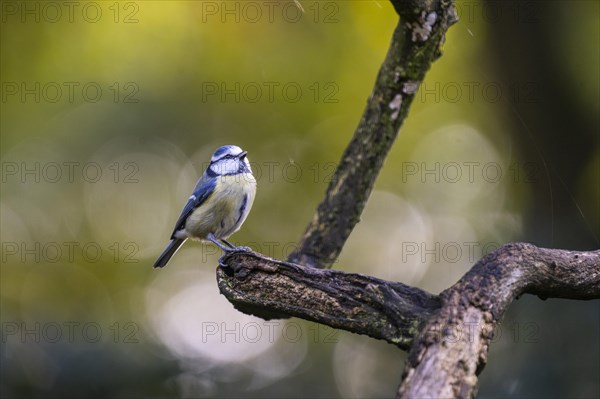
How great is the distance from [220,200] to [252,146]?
9.66 ft

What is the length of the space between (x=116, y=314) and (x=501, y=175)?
362 cm

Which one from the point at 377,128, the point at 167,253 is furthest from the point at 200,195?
the point at 377,128

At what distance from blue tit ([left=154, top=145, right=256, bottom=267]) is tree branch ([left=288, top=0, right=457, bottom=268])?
43 centimetres

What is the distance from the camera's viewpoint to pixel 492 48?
5.53 m

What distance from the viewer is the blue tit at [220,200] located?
3725mm

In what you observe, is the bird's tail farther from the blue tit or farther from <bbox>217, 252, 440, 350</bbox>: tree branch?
<bbox>217, 252, 440, 350</bbox>: tree branch

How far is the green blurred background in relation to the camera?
17.5 feet

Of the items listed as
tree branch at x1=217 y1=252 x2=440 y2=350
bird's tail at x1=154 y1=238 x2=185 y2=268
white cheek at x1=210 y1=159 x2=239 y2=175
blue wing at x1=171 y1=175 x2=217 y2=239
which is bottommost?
tree branch at x1=217 y1=252 x2=440 y2=350

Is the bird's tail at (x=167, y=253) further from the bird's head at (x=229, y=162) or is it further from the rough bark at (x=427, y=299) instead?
the rough bark at (x=427, y=299)

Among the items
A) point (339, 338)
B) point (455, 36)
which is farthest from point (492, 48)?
point (339, 338)

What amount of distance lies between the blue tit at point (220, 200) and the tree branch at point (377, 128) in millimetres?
435

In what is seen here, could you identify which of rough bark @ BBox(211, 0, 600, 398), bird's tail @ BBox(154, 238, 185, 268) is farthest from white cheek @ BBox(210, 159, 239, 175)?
rough bark @ BBox(211, 0, 600, 398)

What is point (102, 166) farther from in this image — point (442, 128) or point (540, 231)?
point (540, 231)

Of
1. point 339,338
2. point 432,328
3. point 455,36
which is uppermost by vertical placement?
point 455,36
